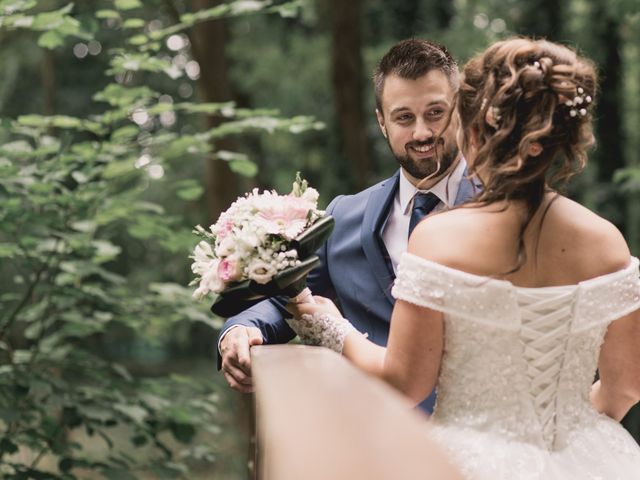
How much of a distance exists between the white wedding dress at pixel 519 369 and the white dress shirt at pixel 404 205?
856 millimetres

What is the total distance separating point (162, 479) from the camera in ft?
17.3

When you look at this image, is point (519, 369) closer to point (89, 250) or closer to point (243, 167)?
point (243, 167)

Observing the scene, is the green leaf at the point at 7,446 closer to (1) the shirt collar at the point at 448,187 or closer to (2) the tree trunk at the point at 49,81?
(1) the shirt collar at the point at 448,187

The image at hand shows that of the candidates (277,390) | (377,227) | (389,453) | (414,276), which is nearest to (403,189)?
(377,227)

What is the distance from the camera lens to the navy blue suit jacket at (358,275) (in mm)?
3213

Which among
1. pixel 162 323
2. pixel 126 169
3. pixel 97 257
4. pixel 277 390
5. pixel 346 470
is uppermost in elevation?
pixel 346 470

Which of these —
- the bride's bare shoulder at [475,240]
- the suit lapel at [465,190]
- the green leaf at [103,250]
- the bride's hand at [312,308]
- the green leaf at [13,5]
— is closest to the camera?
the bride's bare shoulder at [475,240]

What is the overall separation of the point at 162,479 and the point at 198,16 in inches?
99.4

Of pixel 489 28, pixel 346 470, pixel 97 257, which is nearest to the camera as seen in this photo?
pixel 346 470

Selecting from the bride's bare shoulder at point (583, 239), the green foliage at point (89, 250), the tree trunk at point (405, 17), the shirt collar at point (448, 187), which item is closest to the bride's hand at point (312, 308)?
the shirt collar at point (448, 187)

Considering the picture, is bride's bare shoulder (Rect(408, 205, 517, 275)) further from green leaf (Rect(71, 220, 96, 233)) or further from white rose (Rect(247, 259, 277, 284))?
green leaf (Rect(71, 220, 96, 233))

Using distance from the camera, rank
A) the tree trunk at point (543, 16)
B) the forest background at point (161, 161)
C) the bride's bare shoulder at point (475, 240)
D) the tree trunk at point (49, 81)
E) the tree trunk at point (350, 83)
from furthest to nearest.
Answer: the tree trunk at point (49, 81), the tree trunk at point (543, 16), the tree trunk at point (350, 83), the forest background at point (161, 161), the bride's bare shoulder at point (475, 240)

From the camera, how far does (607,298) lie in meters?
2.52

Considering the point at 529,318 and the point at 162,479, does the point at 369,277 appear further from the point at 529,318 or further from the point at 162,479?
the point at 162,479
